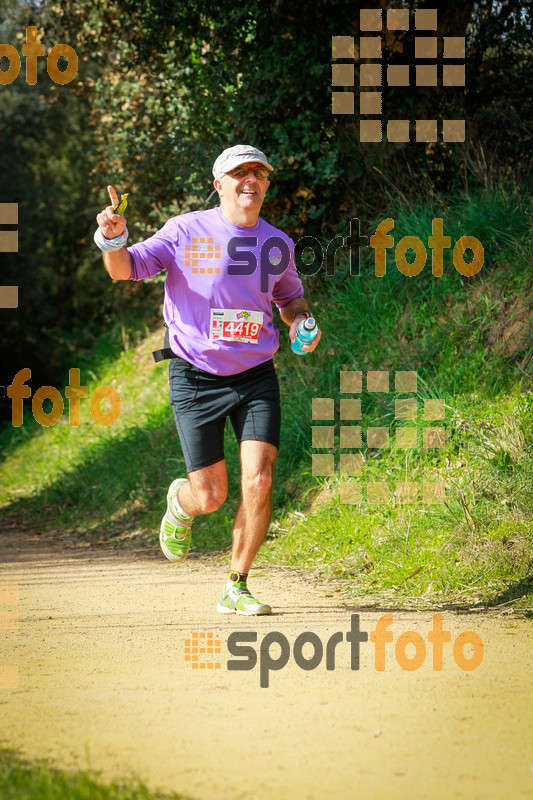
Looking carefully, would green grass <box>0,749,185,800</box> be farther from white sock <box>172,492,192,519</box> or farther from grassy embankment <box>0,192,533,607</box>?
grassy embankment <box>0,192,533,607</box>

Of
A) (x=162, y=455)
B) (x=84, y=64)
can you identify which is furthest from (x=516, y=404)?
(x=84, y=64)

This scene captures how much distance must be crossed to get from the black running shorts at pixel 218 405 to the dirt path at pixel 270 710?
0.94m

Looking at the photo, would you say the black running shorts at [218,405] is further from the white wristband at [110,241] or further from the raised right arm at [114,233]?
the white wristband at [110,241]

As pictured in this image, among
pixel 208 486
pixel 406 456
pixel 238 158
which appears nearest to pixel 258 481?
pixel 208 486

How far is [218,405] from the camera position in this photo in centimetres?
532

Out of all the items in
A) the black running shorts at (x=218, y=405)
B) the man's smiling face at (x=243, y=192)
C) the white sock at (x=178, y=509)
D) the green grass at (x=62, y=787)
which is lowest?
the green grass at (x=62, y=787)

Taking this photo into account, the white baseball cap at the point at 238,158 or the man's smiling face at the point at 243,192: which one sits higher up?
the white baseball cap at the point at 238,158

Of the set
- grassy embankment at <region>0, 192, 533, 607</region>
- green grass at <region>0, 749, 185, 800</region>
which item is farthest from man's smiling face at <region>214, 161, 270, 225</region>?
green grass at <region>0, 749, 185, 800</region>

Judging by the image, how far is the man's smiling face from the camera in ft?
17.3

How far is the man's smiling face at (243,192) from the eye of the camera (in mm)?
5262

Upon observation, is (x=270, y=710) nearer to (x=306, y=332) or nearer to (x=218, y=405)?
(x=218, y=405)

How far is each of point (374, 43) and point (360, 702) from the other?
7.59 m

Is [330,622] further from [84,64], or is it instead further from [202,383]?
[84,64]

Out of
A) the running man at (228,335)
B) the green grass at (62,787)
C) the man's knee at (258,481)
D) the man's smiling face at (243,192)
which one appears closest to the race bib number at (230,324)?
the running man at (228,335)
